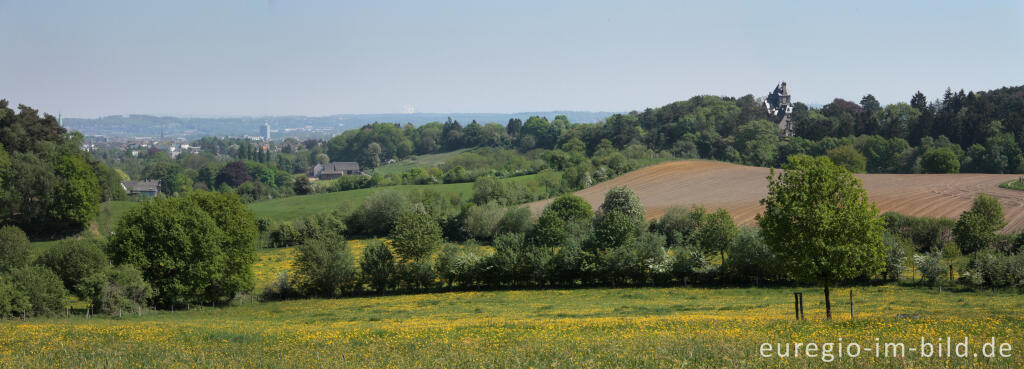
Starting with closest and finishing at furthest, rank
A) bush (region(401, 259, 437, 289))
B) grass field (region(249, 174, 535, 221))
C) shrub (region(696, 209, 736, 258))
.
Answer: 1. bush (region(401, 259, 437, 289))
2. shrub (region(696, 209, 736, 258))
3. grass field (region(249, 174, 535, 221))

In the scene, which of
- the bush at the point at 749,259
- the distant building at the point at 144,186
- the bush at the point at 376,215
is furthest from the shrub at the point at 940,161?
the distant building at the point at 144,186

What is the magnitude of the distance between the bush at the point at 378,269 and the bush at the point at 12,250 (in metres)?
20.1

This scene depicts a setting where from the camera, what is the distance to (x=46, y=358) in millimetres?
16172

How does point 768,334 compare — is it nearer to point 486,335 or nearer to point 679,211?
point 486,335

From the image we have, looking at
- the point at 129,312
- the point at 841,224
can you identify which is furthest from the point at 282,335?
the point at 129,312

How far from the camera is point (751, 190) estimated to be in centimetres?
8075

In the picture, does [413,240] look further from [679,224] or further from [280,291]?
[679,224]

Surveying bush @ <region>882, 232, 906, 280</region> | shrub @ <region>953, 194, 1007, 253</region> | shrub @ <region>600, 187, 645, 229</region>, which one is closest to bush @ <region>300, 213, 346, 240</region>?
shrub @ <region>600, 187, 645, 229</region>

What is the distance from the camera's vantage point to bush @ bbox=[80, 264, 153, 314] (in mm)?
34281

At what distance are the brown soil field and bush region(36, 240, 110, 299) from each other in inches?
1723

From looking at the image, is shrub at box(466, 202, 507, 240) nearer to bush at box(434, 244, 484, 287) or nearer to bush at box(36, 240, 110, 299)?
bush at box(434, 244, 484, 287)

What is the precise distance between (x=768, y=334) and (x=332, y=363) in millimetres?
10750

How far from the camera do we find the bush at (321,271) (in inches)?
1690

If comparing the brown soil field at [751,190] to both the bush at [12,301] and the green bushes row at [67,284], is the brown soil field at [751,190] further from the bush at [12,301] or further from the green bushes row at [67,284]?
the bush at [12,301]
